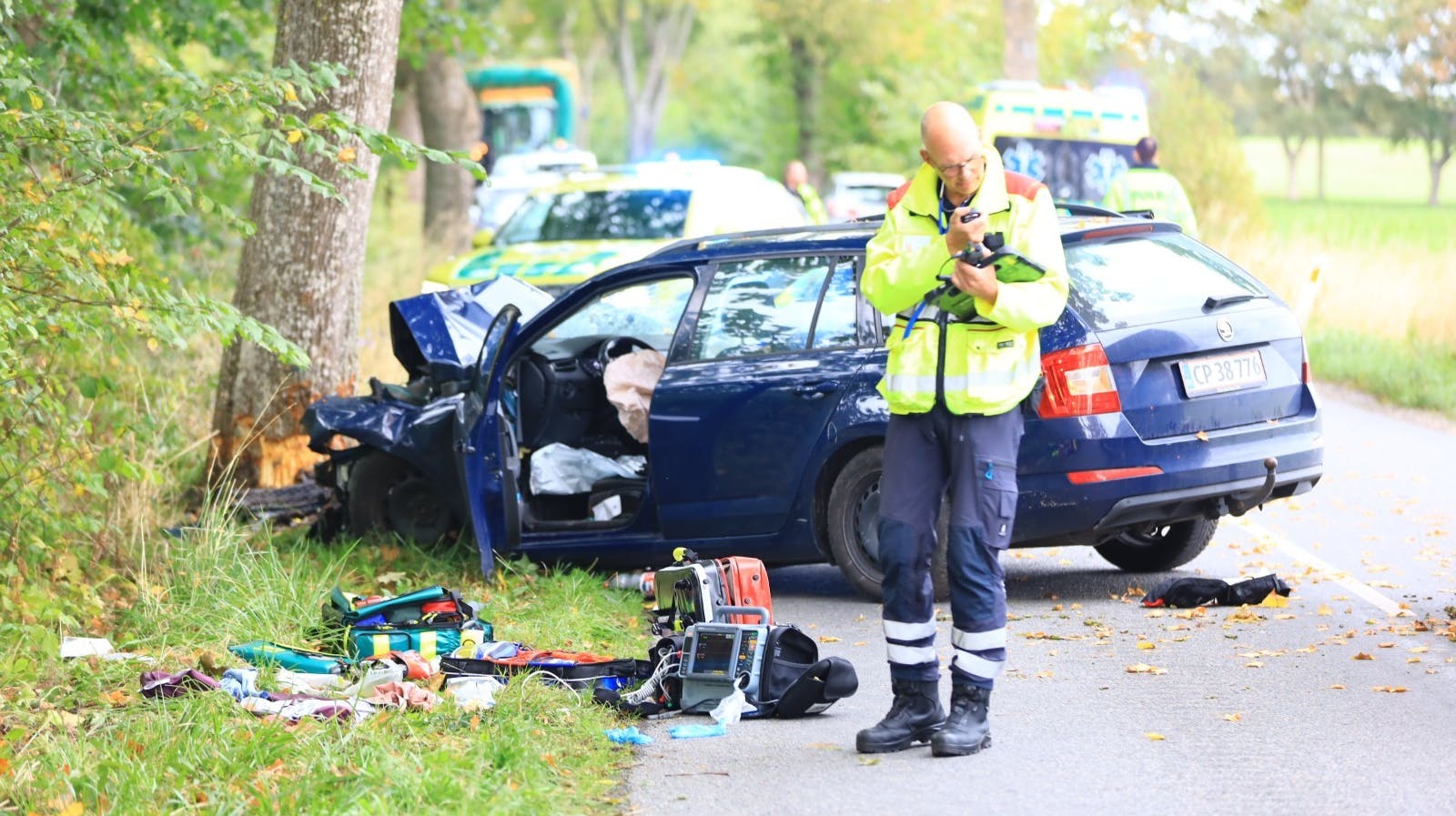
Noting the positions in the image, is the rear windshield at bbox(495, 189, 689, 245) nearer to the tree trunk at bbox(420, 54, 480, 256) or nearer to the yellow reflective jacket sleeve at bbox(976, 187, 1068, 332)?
the tree trunk at bbox(420, 54, 480, 256)

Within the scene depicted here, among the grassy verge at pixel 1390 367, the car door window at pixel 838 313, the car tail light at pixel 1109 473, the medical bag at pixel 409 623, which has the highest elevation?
the car door window at pixel 838 313

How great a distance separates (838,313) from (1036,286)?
277 cm

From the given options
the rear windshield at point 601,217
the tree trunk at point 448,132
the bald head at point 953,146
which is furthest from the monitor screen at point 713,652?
the tree trunk at point 448,132

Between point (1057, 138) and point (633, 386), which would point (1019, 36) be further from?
point (633, 386)

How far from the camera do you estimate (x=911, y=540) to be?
565 centimetres

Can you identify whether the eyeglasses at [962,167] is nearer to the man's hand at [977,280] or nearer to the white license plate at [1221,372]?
the man's hand at [977,280]

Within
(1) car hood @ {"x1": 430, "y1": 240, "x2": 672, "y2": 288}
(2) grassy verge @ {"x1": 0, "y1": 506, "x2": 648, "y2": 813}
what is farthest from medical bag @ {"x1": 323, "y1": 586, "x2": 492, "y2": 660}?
(1) car hood @ {"x1": 430, "y1": 240, "x2": 672, "y2": 288}

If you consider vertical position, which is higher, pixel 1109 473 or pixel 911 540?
pixel 911 540

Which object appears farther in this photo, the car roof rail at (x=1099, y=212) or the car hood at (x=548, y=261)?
the car hood at (x=548, y=261)

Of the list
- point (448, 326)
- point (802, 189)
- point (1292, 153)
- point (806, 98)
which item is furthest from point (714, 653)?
point (1292, 153)

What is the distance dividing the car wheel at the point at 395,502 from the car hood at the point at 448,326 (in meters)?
0.49

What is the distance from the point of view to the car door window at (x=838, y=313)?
8.20 m

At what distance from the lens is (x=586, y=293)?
334 inches

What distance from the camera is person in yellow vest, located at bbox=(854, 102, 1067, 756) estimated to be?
5.51 meters
